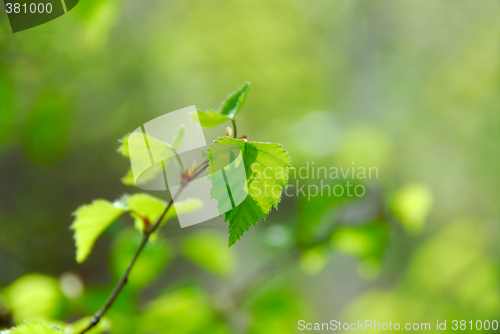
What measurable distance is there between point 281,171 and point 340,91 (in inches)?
59.3

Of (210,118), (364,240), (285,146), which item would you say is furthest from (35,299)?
(285,146)

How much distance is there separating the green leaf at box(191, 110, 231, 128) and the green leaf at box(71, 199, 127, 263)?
10 centimetres

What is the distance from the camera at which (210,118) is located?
20 centimetres

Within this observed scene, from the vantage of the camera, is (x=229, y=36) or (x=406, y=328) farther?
(x=229, y=36)

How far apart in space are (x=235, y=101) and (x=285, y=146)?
64cm

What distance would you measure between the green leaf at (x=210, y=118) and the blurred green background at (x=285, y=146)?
233 millimetres

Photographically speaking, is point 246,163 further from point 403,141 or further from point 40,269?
point 403,141

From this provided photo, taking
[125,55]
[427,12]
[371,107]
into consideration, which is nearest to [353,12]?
[427,12]

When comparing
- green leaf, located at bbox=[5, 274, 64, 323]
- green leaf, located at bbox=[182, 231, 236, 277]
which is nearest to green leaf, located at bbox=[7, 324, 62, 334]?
green leaf, located at bbox=[5, 274, 64, 323]

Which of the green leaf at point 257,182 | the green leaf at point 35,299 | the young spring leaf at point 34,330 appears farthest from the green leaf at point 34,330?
the green leaf at point 35,299

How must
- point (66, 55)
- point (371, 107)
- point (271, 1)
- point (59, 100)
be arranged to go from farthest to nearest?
point (271, 1) < point (371, 107) < point (66, 55) < point (59, 100)

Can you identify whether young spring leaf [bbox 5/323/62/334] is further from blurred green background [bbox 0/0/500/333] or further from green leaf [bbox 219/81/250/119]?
blurred green background [bbox 0/0/500/333]

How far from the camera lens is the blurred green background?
0.57 metres

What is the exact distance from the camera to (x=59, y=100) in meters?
0.72
